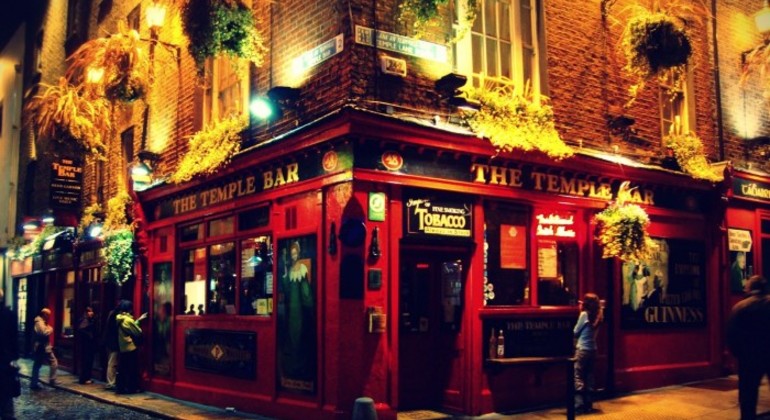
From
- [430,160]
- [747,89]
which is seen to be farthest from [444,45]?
[747,89]

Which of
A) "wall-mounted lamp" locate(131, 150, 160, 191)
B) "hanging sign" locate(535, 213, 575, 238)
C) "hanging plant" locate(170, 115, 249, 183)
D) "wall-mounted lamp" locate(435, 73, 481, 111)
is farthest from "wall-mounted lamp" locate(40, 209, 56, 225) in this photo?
"hanging sign" locate(535, 213, 575, 238)

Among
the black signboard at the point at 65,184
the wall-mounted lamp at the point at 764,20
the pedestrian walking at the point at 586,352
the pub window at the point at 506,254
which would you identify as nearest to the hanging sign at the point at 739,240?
the wall-mounted lamp at the point at 764,20

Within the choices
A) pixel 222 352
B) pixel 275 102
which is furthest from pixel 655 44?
pixel 222 352

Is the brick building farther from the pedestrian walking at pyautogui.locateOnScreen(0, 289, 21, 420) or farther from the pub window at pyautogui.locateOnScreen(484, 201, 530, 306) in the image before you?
the pedestrian walking at pyautogui.locateOnScreen(0, 289, 21, 420)

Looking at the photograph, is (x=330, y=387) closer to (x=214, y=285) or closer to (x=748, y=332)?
A: (x=214, y=285)

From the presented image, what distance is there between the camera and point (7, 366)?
870 cm

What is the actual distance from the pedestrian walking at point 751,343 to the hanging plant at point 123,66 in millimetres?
10644

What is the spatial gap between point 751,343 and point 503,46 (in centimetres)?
588

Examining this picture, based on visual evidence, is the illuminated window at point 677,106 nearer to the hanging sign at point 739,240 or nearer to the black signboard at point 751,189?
the black signboard at point 751,189

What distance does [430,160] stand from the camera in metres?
9.69

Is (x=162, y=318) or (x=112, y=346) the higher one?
(x=162, y=318)

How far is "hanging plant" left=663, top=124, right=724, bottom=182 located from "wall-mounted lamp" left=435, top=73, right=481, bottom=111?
5.01 meters

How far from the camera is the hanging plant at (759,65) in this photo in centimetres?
1316

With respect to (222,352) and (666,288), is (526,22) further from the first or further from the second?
(222,352)
